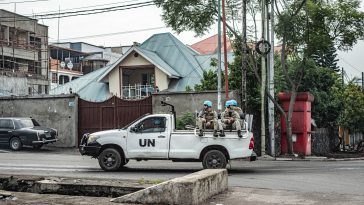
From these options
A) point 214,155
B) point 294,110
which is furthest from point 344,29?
point 214,155

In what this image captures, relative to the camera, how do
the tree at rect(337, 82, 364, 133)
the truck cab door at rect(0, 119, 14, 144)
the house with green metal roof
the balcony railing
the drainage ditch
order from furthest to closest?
the tree at rect(337, 82, 364, 133), the balcony railing, the house with green metal roof, the truck cab door at rect(0, 119, 14, 144), the drainage ditch

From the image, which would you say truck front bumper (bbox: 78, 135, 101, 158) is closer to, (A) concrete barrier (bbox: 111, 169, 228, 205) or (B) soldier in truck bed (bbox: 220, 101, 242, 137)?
(B) soldier in truck bed (bbox: 220, 101, 242, 137)

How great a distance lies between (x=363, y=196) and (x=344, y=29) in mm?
13379

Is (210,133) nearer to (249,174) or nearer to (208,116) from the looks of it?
(208,116)

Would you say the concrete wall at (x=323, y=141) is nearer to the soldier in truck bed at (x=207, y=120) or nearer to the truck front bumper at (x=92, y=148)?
the soldier in truck bed at (x=207, y=120)

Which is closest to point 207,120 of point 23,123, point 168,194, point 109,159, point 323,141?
point 109,159

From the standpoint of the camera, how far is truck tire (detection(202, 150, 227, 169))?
47.4ft

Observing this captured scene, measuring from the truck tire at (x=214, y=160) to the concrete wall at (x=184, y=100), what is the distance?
8912 millimetres

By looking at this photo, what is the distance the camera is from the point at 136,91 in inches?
1555

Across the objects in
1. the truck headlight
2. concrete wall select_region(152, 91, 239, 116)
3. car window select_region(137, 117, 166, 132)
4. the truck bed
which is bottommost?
the truck headlight

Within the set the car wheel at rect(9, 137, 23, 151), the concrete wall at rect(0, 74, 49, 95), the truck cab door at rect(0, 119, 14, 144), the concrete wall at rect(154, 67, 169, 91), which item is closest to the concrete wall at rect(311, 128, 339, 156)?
the concrete wall at rect(154, 67, 169, 91)

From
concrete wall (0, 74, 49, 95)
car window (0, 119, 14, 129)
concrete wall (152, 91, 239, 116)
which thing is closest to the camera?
concrete wall (152, 91, 239, 116)

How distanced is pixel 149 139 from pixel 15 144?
12.2 meters

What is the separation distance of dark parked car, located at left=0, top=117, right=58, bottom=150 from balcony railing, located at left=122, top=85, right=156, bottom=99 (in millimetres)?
13829
